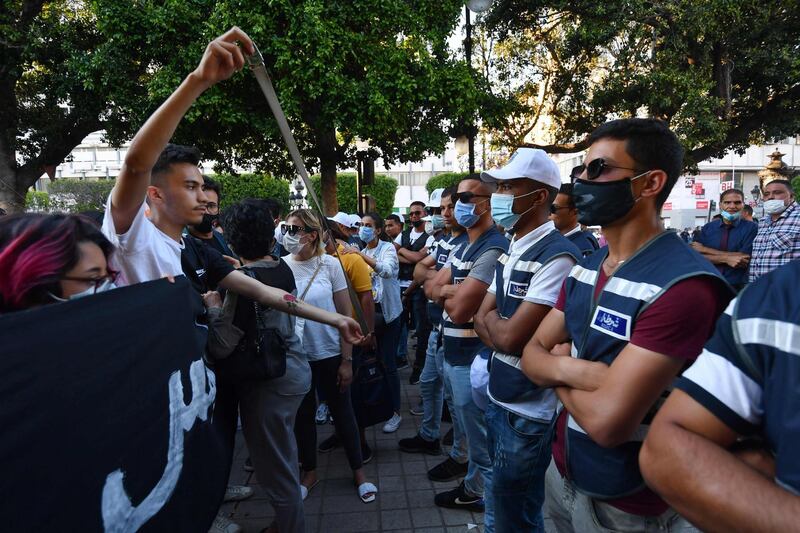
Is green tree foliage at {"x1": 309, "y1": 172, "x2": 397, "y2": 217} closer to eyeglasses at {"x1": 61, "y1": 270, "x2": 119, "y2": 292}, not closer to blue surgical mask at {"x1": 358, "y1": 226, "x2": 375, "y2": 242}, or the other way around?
blue surgical mask at {"x1": 358, "y1": 226, "x2": 375, "y2": 242}

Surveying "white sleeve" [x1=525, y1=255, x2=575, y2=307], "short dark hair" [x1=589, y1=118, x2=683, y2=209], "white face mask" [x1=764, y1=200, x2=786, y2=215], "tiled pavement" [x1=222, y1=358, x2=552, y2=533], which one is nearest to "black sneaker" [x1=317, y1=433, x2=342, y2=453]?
"tiled pavement" [x1=222, y1=358, x2=552, y2=533]

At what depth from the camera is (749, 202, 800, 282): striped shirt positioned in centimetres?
580

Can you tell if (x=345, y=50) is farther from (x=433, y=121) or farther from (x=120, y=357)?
(x=120, y=357)

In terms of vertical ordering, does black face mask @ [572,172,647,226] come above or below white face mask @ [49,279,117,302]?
above

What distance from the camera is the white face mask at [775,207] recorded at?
20.2 feet

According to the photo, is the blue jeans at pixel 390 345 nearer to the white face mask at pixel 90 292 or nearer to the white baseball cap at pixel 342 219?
the white baseball cap at pixel 342 219

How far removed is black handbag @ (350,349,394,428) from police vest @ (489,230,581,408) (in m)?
1.65

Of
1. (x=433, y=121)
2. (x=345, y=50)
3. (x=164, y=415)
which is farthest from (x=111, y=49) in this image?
(x=164, y=415)

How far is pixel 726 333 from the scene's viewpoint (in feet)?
3.29

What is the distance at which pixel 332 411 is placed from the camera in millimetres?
3748

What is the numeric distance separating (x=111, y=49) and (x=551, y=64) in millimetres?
11971

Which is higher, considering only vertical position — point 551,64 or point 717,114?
point 551,64

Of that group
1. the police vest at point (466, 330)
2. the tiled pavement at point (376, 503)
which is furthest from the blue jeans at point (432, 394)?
the police vest at point (466, 330)

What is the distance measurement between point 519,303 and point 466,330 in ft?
3.03
